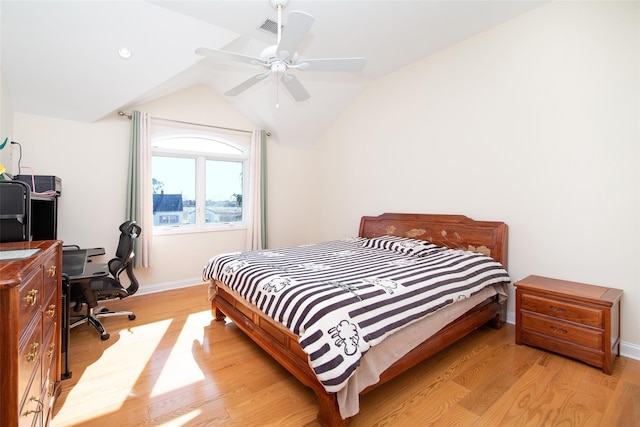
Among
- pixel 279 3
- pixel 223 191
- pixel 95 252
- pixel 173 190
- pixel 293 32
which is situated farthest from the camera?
pixel 223 191

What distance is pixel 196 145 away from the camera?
14.6ft

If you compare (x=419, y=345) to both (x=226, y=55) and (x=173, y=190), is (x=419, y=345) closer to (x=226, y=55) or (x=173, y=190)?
(x=226, y=55)

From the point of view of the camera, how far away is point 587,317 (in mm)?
2225

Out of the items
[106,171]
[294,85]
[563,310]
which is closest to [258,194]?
[106,171]

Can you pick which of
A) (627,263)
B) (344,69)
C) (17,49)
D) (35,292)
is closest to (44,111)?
(17,49)

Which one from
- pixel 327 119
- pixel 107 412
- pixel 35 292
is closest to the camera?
pixel 35 292

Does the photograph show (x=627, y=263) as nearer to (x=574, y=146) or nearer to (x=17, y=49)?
(x=574, y=146)

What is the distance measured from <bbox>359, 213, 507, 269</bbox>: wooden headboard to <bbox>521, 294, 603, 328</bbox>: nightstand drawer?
59cm

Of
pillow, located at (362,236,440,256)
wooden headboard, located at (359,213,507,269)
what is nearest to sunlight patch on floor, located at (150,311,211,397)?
pillow, located at (362,236,440,256)

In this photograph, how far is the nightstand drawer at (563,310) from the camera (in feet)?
7.20

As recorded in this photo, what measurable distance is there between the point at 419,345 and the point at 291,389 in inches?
37.4

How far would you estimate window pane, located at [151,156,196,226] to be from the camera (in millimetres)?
4172

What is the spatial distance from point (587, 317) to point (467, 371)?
39.6 inches

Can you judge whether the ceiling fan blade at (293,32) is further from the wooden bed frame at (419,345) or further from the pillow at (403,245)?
the pillow at (403,245)
